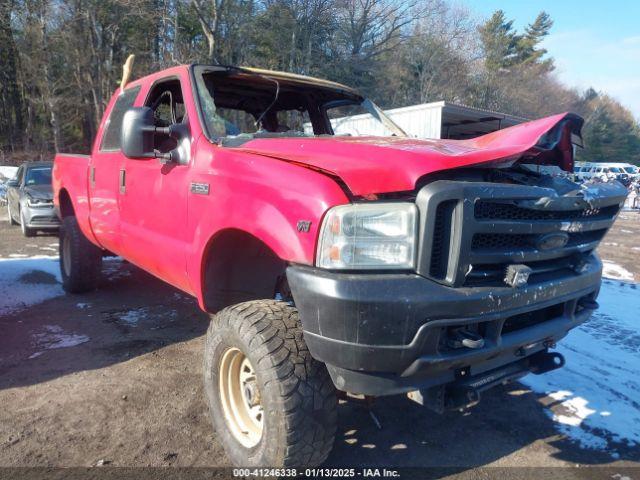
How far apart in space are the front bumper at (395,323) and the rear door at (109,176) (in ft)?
8.65

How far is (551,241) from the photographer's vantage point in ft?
7.79

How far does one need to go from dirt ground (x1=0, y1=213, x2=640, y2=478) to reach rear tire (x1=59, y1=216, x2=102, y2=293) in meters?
0.99

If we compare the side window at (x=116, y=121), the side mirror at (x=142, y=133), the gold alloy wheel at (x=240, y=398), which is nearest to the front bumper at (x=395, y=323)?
the gold alloy wheel at (x=240, y=398)

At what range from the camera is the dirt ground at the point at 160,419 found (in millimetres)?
2805

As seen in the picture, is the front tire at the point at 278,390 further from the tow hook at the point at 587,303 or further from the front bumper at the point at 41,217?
the front bumper at the point at 41,217

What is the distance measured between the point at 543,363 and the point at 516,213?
988 mm

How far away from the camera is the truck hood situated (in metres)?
2.13

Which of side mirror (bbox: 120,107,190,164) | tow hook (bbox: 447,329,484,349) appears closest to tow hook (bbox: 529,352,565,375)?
tow hook (bbox: 447,329,484,349)

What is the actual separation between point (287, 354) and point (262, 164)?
94 centimetres

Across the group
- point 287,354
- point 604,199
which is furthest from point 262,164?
point 604,199

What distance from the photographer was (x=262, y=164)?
2.53m

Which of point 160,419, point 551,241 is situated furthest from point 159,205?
point 551,241

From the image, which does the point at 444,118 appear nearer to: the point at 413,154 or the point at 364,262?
the point at 413,154

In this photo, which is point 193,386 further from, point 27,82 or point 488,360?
point 27,82
